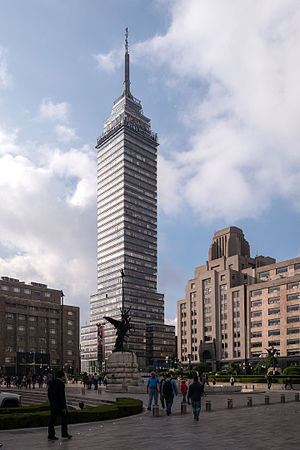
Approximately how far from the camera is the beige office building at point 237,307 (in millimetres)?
117875

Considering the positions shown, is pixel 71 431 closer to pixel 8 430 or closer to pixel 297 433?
pixel 8 430

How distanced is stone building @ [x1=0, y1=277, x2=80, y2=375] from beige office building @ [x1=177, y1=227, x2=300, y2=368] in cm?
3347

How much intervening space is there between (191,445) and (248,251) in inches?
A: 5741

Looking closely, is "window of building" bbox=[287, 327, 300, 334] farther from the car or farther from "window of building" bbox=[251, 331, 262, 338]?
the car

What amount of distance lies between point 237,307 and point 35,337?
5167cm

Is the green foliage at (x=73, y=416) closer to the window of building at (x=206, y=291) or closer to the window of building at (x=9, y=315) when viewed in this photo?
the window of building at (x=9, y=315)

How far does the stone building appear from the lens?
4685 inches

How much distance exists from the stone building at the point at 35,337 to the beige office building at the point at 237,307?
33471 mm

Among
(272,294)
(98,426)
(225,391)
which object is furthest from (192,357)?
(98,426)

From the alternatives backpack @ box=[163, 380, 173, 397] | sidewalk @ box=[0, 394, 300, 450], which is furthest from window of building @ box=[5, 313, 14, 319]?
sidewalk @ box=[0, 394, 300, 450]

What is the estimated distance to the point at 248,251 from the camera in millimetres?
157000

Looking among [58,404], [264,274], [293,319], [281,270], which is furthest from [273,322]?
[58,404]

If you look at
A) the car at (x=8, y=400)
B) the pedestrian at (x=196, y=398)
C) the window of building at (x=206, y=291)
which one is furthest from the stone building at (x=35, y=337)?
the pedestrian at (x=196, y=398)

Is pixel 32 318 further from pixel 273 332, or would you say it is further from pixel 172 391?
pixel 172 391
